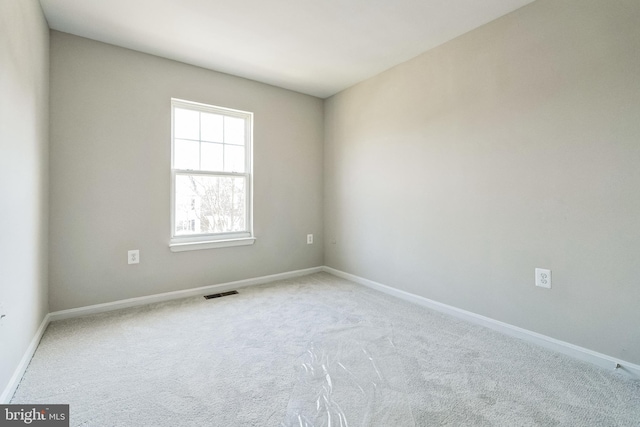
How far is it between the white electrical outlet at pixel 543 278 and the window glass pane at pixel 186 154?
10.7 feet

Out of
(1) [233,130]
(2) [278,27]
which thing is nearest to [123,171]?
(1) [233,130]

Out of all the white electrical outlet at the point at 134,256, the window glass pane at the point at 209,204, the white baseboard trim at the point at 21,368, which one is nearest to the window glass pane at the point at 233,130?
the window glass pane at the point at 209,204

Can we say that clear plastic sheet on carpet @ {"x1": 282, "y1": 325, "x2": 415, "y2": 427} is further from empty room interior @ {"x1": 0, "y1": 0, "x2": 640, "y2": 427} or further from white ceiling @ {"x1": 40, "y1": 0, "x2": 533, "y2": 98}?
white ceiling @ {"x1": 40, "y1": 0, "x2": 533, "y2": 98}

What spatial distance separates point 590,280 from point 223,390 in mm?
2355

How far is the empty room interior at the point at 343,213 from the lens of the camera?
162 cm

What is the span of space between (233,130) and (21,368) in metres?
2.68

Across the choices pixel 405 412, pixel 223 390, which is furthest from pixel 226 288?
pixel 405 412

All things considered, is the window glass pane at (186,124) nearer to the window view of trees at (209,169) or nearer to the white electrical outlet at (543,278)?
the window view of trees at (209,169)

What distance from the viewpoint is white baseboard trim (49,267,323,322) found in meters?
2.59

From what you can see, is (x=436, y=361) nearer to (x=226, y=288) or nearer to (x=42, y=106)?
(x=226, y=288)

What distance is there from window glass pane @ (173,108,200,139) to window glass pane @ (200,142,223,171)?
0.15 meters

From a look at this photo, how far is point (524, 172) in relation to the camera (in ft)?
7.25

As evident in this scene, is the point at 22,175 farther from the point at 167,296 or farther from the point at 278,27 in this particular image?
the point at 278,27

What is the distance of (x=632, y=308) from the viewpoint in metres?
1.78
